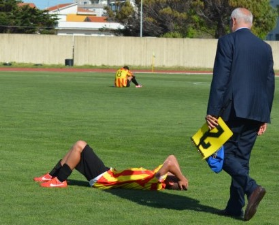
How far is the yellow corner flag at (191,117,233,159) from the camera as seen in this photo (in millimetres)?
8688

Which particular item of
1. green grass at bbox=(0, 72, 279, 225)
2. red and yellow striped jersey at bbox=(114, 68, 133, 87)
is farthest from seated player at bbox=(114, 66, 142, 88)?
green grass at bbox=(0, 72, 279, 225)

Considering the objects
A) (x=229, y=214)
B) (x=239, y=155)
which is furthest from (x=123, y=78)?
(x=239, y=155)

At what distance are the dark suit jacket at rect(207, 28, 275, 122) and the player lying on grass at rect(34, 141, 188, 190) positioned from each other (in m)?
1.94

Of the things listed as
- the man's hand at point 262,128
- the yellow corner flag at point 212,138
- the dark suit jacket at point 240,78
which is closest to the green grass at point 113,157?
the yellow corner flag at point 212,138

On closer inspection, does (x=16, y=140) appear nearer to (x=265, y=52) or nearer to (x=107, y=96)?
(x=265, y=52)

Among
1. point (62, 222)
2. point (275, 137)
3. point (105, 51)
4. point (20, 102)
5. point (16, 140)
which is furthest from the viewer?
point (105, 51)

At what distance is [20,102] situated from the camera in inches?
1062

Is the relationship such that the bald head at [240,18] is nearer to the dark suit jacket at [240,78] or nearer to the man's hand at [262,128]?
the dark suit jacket at [240,78]

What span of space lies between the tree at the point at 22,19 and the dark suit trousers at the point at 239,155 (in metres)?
84.6

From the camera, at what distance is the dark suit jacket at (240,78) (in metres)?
8.70

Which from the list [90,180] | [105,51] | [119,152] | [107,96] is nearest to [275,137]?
[119,152]

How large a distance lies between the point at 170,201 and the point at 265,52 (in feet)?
7.25

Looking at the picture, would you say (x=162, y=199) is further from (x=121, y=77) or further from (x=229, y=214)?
(x=121, y=77)

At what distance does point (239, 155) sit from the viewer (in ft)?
29.5
